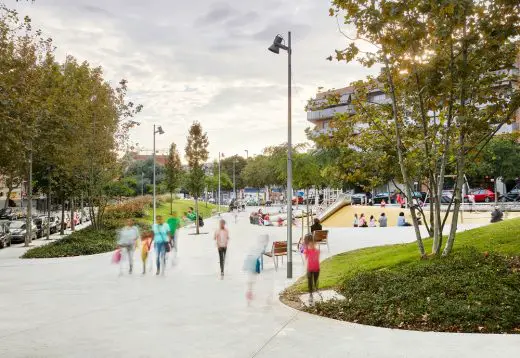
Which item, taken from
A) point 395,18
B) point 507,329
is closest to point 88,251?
point 395,18

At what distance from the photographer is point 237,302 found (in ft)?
38.5

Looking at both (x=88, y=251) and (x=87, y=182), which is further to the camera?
(x=87, y=182)

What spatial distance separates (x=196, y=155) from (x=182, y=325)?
26737 millimetres

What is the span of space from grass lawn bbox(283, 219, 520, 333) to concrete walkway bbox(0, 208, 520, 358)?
41 centimetres

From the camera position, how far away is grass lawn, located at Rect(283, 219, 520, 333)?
9.01 meters

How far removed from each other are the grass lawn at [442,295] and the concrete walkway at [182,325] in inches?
16.1

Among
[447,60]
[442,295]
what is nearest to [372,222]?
[447,60]

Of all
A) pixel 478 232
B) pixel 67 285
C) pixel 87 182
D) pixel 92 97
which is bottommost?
pixel 67 285

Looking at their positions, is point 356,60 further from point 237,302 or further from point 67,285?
point 67,285

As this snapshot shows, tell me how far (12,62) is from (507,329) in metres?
22.4

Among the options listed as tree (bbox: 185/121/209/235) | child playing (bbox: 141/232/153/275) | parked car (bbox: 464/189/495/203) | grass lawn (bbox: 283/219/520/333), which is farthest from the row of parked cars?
parked car (bbox: 464/189/495/203)

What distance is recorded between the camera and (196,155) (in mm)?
35906

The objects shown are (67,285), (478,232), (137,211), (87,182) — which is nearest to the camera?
(67,285)

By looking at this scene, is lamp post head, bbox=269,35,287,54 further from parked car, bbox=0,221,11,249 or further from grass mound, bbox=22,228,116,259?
parked car, bbox=0,221,11,249
